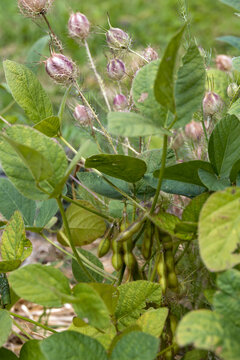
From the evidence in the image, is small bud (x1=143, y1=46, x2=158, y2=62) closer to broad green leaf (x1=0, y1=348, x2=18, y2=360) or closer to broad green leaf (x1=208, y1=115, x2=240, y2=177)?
broad green leaf (x1=208, y1=115, x2=240, y2=177)

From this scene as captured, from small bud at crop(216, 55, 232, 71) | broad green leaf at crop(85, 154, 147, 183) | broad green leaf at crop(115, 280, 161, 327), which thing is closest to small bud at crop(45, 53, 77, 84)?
broad green leaf at crop(85, 154, 147, 183)

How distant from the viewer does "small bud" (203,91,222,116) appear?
73 cm

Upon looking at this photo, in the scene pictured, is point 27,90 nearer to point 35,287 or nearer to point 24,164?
point 24,164

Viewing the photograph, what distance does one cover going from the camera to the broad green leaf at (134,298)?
0.56m

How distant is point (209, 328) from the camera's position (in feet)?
1.37

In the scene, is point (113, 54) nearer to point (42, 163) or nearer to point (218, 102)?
point (218, 102)

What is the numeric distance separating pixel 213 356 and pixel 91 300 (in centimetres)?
28

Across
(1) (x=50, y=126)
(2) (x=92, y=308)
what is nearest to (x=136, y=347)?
(2) (x=92, y=308)

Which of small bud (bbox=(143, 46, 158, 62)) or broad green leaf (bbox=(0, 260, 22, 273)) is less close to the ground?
small bud (bbox=(143, 46, 158, 62))

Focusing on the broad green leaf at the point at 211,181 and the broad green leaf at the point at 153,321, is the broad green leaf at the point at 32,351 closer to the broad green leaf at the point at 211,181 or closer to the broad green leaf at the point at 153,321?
the broad green leaf at the point at 153,321

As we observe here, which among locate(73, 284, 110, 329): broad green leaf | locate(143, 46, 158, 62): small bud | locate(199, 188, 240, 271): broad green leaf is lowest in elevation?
locate(73, 284, 110, 329): broad green leaf

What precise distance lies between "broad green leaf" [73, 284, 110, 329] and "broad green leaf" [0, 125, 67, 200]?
4.2 inches

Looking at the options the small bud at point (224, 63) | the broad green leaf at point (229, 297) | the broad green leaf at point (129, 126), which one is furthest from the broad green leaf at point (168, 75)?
the small bud at point (224, 63)

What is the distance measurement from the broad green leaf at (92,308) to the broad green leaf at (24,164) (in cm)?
11
